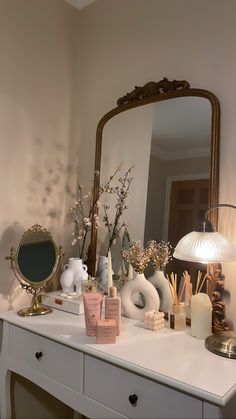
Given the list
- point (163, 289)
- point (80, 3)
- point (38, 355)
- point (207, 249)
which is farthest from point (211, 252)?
point (80, 3)

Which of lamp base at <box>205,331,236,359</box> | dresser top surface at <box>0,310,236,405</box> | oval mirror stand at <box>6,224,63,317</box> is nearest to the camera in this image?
dresser top surface at <box>0,310,236,405</box>

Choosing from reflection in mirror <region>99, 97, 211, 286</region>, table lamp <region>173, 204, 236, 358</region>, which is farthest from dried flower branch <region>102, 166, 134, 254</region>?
table lamp <region>173, 204, 236, 358</region>

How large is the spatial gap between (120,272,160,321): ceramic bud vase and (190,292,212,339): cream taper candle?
0.18 m

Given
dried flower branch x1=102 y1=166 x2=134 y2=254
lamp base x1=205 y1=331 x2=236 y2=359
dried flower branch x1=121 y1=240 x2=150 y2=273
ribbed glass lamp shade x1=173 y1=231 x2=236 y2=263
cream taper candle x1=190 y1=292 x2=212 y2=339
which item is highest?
dried flower branch x1=102 y1=166 x2=134 y2=254

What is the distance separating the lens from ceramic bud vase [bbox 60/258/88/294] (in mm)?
1556

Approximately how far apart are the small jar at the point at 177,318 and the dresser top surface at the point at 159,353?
3cm

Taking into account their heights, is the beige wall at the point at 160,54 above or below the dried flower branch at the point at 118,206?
above

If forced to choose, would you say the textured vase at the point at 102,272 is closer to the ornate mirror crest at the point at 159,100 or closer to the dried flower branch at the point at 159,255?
the ornate mirror crest at the point at 159,100

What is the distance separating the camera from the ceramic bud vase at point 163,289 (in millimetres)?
1375

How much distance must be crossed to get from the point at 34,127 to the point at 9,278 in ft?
2.61

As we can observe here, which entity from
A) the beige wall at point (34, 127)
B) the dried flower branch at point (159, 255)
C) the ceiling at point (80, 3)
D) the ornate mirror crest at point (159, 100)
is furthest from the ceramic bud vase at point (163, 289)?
the ceiling at point (80, 3)

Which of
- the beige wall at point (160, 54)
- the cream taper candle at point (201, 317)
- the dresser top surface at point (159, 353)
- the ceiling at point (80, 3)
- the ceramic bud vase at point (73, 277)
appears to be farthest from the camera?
the ceiling at point (80, 3)

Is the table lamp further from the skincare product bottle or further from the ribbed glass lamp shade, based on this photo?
the skincare product bottle

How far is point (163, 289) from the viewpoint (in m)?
1.38
